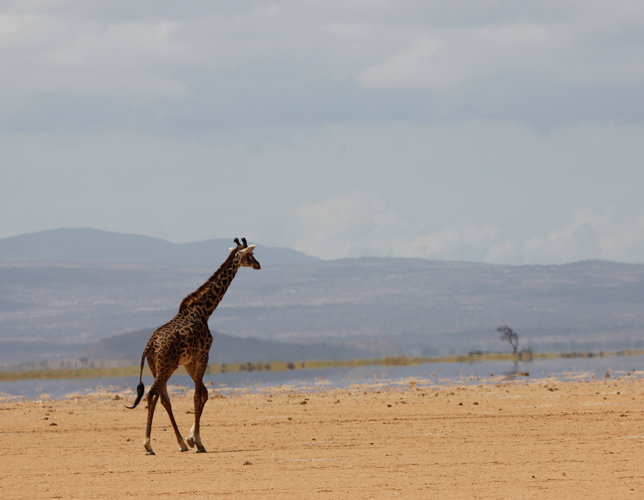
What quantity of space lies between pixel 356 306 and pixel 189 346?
151 metres

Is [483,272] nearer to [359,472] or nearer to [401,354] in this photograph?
[401,354]

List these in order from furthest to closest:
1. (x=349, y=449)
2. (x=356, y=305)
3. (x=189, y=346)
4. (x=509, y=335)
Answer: (x=356, y=305), (x=509, y=335), (x=189, y=346), (x=349, y=449)

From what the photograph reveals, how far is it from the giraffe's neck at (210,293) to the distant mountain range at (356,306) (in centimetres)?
11000

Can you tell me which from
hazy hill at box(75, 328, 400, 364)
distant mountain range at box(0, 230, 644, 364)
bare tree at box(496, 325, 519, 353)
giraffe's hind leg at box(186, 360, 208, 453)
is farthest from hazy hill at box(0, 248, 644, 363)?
giraffe's hind leg at box(186, 360, 208, 453)

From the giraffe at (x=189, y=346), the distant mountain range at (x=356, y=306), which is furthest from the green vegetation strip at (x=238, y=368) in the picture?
the distant mountain range at (x=356, y=306)

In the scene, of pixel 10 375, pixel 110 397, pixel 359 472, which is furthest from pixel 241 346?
pixel 359 472

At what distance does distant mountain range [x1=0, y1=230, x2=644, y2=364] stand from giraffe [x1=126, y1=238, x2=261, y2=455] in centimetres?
11020

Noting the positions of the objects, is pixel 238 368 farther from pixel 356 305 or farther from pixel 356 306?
pixel 356 305

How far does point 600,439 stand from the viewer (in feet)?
62.9

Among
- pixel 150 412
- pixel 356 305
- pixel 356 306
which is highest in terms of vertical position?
pixel 356 305

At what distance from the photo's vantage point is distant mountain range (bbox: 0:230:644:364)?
150m

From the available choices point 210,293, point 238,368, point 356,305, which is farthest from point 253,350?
point 356,305

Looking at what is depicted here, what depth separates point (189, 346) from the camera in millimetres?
18938

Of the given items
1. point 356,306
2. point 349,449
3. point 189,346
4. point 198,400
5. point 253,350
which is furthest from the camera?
point 356,306
